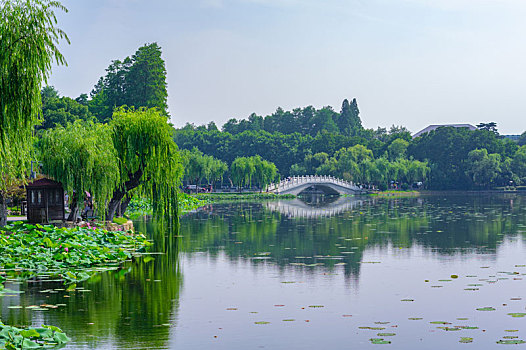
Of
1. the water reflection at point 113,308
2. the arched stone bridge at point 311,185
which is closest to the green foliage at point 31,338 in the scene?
the water reflection at point 113,308

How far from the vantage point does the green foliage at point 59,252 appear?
15.8m

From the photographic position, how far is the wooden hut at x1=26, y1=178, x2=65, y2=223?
896 inches

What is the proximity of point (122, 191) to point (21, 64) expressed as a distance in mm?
13802

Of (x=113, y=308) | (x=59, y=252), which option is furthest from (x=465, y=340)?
(x=59, y=252)

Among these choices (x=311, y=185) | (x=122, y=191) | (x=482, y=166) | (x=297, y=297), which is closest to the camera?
(x=297, y=297)

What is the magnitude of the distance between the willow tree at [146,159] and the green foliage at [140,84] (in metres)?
36.0

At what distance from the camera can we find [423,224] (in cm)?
3269

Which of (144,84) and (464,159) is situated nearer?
(144,84)

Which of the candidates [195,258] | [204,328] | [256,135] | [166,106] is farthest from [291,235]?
[256,135]

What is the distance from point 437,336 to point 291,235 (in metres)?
16.9

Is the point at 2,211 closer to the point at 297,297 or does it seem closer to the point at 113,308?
the point at 113,308

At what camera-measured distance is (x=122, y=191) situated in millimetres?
25203

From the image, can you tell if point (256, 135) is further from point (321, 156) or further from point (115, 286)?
point (115, 286)

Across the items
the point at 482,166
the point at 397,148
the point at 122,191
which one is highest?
the point at 397,148
